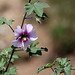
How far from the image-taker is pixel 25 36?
223cm

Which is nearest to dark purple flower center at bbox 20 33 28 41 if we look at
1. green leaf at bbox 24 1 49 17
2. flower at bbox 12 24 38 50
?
flower at bbox 12 24 38 50

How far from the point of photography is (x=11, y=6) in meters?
6.84

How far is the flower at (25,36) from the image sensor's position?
2063mm

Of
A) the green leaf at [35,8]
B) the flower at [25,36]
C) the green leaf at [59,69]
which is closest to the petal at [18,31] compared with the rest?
the flower at [25,36]

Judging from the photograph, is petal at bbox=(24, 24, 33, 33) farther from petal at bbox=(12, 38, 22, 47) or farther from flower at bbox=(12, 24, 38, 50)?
petal at bbox=(12, 38, 22, 47)

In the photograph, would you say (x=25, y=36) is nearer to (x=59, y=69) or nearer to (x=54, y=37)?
(x=59, y=69)

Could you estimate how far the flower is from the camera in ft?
6.77

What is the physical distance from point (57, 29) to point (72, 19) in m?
0.47

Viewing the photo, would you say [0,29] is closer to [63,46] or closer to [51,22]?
[51,22]

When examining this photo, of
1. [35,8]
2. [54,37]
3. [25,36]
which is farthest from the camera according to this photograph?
[54,37]

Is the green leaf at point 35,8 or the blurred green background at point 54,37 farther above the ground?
the green leaf at point 35,8

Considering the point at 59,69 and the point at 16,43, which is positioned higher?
the point at 16,43

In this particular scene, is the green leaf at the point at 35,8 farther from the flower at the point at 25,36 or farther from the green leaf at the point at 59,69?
the green leaf at the point at 59,69

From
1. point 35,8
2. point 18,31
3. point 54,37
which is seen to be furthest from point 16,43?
point 54,37
